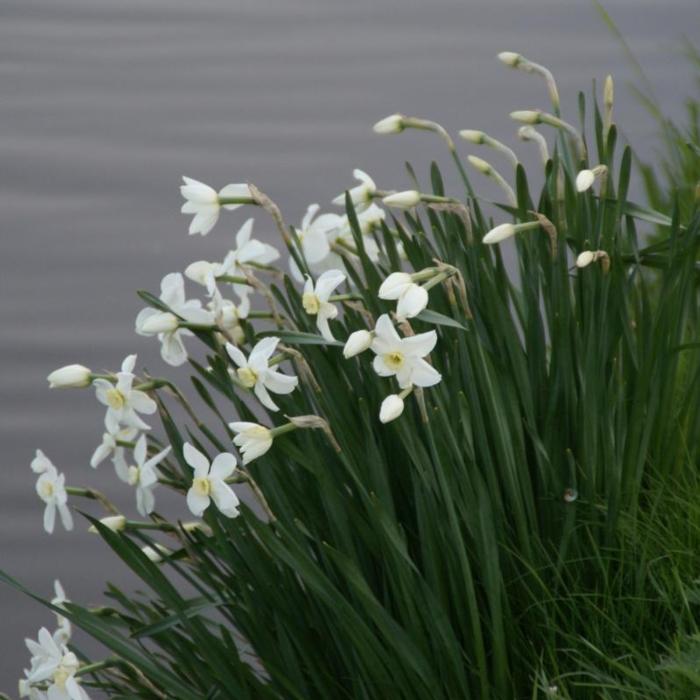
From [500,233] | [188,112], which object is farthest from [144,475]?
[188,112]

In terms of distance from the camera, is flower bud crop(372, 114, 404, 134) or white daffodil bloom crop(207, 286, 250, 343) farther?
flower bud crop(372, 114, 404, 134)

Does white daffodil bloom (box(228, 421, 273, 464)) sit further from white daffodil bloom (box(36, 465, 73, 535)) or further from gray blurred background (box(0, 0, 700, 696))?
gray blurred background (box(0, 0, 700, 696))

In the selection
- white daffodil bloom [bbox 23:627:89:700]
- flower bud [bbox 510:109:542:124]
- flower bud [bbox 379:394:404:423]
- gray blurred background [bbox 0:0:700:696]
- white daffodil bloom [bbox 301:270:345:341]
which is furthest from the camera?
gray blurred background [bbox 0:0:700:696]

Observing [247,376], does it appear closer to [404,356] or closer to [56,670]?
[404,356]

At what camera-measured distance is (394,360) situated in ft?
3.36

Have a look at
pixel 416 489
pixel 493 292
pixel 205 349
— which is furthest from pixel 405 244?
pixel 205 349

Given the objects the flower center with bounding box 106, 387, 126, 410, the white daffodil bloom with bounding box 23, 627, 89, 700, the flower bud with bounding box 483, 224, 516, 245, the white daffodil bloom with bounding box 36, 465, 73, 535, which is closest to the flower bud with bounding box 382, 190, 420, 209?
the flower bud with bounding box 483, 224, 516, 245

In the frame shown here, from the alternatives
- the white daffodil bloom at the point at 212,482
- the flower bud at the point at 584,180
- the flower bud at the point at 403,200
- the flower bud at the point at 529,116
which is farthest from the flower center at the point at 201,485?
the flower bud at the point at 529,116

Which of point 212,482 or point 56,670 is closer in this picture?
point 212,482

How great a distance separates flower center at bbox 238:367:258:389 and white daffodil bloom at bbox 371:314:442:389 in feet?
0.35

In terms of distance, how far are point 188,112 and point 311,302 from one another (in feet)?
7.03

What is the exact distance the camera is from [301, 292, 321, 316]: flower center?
1099 mm

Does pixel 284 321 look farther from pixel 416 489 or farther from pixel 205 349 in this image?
pixel 205 349

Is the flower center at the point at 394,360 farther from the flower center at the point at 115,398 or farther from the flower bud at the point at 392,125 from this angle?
the flower bud at the point at 392,125
